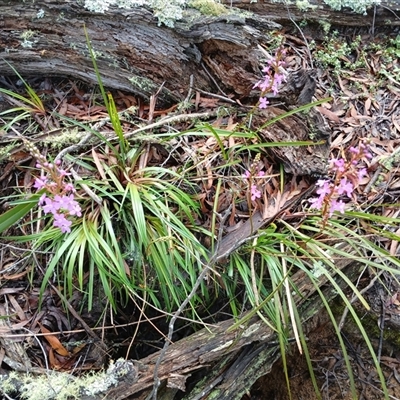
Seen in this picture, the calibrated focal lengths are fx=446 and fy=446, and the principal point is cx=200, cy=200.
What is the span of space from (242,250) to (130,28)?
140 cm

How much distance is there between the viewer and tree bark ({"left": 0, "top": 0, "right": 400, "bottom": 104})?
248cm

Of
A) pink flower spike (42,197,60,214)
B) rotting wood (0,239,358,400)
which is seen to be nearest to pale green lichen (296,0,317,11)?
rotting wood (0,239,358,400)

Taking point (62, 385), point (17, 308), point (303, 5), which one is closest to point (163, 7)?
point (303, 5)

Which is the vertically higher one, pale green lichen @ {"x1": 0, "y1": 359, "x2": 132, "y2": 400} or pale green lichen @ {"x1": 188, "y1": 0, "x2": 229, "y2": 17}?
pale green lichen @ {"x1": 188, "y1": 0, "x2": 229, "y2": 17}

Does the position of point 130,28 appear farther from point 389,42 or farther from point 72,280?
point 389,42

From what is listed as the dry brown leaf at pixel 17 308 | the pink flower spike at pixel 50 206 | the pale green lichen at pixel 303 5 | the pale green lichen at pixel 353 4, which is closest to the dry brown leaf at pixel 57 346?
the dry brown leaf at pixel 17 308

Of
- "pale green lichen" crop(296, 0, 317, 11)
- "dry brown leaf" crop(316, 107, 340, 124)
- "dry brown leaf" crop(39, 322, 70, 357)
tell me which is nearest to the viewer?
"dry brown leaf" crop(39, 322, 70, 357)

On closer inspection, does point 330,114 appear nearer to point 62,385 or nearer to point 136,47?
point 136,47

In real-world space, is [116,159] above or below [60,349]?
above

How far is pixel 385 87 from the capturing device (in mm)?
2873

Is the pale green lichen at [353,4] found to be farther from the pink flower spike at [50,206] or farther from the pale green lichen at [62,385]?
the pale green lichen at [62,385]

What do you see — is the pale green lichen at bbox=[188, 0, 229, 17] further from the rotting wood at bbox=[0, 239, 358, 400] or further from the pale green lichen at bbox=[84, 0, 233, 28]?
the rotting wood at bbox=[0, 239, 358, 400]

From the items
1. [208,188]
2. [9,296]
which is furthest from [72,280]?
[208,188]

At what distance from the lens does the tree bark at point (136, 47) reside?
2.48 meters
